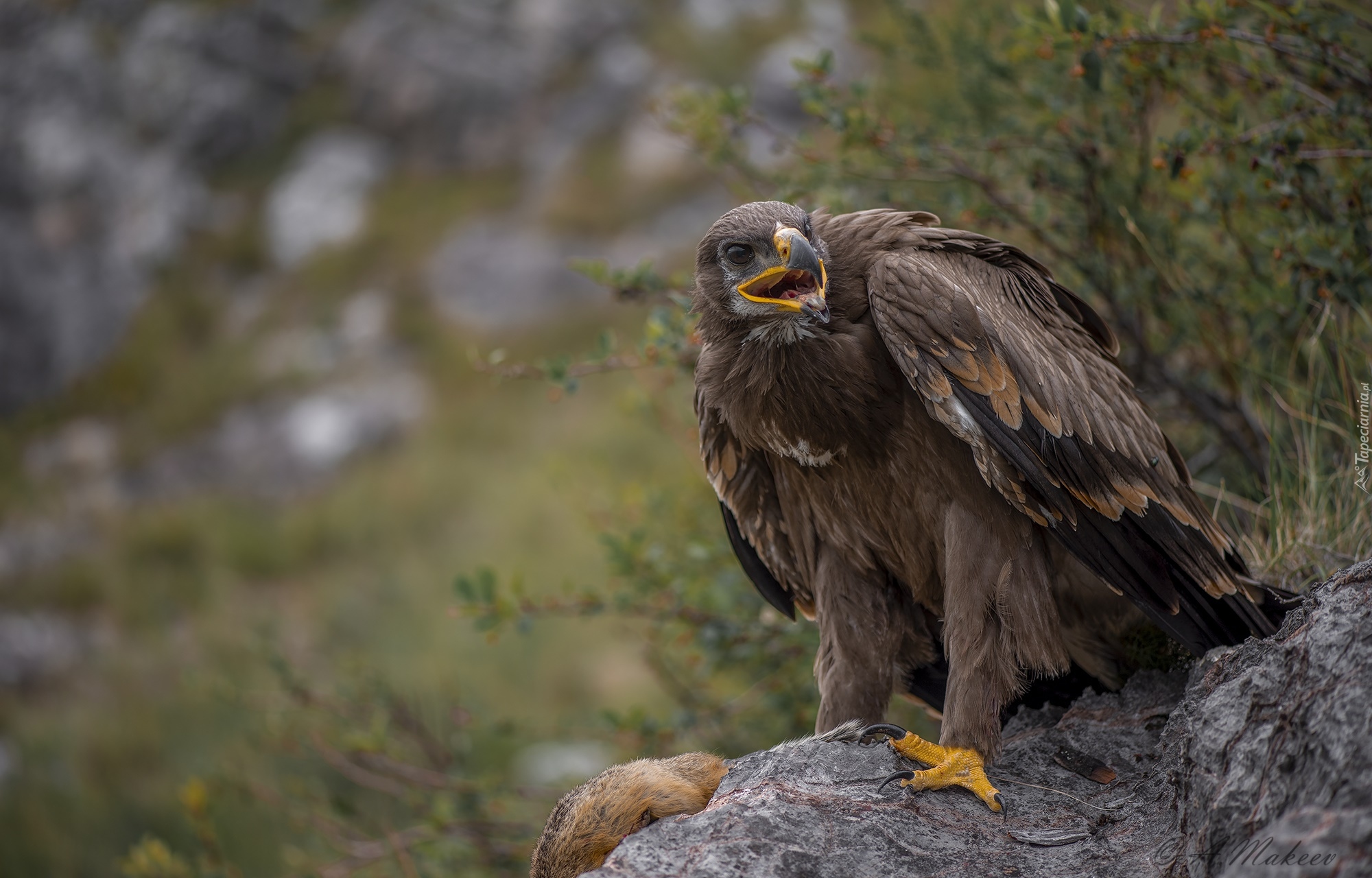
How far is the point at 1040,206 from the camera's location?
Answer: 3.80 m

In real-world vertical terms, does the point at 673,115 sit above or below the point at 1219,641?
above

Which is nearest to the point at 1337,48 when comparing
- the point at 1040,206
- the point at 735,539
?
the point at 1040,206

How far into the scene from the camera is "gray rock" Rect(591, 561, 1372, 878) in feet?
6.09

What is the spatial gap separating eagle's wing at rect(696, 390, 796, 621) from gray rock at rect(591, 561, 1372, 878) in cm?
88

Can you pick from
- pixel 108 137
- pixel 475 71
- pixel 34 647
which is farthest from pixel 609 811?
pixel 108 137

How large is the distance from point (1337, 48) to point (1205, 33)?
0.48 m

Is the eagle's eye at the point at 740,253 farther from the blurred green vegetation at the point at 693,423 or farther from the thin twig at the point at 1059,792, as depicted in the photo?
the thin twig at the point at 1059,792

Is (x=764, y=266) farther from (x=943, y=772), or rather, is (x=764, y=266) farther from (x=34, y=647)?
(x=34, y=647)

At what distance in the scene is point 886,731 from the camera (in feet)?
9.36

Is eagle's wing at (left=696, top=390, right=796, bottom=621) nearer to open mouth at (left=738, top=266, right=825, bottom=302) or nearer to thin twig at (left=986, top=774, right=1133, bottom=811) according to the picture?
open mouth at (left=738, top=266, right=825, bottom=302)

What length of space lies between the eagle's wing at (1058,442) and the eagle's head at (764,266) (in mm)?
204

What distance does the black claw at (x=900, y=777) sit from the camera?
8.65 feet

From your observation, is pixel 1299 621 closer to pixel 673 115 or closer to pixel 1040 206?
pixel 1040 206

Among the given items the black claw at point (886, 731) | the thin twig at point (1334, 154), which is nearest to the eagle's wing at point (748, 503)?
the black claw at point (886, 731)
